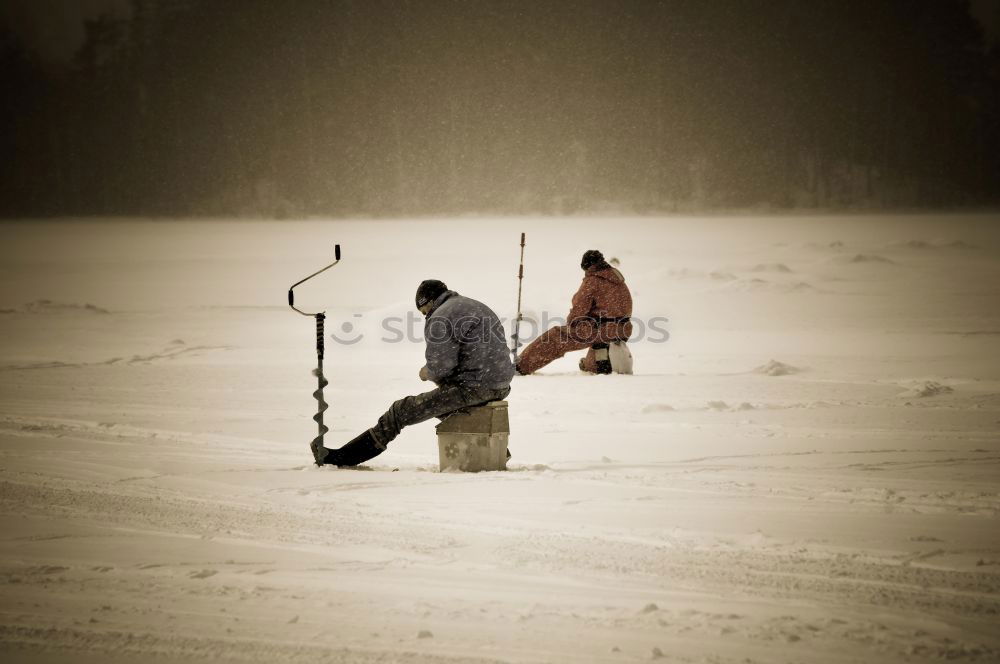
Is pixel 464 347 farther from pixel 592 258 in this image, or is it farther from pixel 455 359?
pixel 592 258

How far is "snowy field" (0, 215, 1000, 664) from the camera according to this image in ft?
10.6

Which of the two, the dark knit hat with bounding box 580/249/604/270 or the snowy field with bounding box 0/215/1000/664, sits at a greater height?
the dark knit hat with bounding box 580/249/604/270

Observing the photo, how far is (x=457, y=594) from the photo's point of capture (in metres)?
3.54

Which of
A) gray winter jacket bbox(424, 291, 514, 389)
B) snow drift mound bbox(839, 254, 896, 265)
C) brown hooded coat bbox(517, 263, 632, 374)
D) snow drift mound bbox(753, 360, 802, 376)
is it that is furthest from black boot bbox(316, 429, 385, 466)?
snow drift mound bbox(839, 254, 896, 265)

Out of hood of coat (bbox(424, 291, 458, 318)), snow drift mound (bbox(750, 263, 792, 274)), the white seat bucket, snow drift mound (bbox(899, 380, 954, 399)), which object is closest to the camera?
hood of coat (bbox(424, 291, 458, 318))

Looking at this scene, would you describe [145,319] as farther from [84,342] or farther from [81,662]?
[81,662]

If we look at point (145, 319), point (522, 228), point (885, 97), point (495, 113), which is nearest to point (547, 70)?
point (495, 113)

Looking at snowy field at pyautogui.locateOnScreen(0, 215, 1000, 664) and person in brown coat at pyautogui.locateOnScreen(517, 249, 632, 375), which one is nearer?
snowy field at pyautogui.locateOnScreen(0, 215, 1000, 664)

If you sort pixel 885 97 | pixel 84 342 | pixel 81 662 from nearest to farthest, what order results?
pixel 81 662 → pixel 84 342 → pixel 885 97

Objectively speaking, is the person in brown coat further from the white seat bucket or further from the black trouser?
the black trouser

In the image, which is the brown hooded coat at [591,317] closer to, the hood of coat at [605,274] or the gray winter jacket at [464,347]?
the hood of coat at [605,274]

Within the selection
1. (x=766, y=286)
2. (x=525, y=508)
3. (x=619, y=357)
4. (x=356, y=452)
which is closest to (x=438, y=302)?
(x=356, y=452)

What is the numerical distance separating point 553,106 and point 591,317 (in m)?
23.5

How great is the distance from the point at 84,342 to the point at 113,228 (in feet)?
70.6
